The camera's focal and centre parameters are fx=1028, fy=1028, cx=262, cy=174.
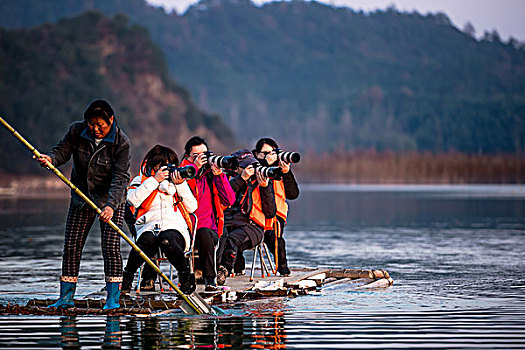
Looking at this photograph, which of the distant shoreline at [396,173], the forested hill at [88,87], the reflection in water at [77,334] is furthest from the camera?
the forested hill at [88,87]

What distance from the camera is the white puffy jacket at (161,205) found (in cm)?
952

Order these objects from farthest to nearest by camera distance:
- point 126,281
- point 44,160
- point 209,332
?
point 126,281 → point 44,160 → point 209,332

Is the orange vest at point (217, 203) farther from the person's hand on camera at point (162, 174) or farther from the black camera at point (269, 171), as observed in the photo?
the person's hand on camera at point (162, 174)

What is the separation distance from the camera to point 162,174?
9484mm

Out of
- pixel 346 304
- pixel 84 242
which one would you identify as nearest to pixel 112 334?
pixel 84 242

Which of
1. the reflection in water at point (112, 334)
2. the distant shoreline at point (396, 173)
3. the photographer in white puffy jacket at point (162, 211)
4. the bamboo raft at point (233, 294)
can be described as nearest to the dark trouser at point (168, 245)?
the photographer in white puffy jacket at point (162, 211)

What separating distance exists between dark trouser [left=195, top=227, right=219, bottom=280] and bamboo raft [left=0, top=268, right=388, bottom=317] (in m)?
0.17

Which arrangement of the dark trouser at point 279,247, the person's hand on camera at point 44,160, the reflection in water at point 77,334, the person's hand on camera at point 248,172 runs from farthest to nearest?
the dark trouser at point 279,247 < the person's hand on camera at point 248,172 < the person's hand on camera at point 44,160 < the reflection in water at point 77,334

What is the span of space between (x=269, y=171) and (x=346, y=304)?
1.67 metres

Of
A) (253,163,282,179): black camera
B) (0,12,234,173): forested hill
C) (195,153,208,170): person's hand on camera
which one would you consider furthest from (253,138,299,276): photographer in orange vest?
(0,12,234,173): forested hill

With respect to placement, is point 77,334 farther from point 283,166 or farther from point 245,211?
point 283,166

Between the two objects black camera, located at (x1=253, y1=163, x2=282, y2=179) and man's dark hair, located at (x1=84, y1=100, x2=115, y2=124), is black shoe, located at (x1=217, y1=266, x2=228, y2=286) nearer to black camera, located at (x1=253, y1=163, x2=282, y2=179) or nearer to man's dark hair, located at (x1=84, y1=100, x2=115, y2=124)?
black camera, located at (x1=253, y1=163, x2=282, y2=179)

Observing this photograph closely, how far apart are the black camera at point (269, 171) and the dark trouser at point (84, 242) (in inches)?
83.9

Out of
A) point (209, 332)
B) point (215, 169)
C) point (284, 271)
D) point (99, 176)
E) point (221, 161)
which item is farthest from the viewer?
point (284, 271)
